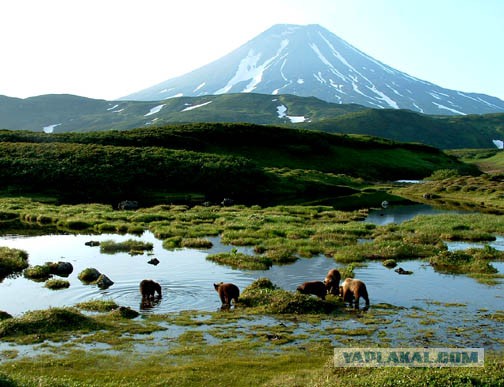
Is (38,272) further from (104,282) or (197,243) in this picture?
(197,243)

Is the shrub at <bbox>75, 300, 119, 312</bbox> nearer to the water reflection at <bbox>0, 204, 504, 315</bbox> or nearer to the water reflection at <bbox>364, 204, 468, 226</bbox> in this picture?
the water reflection at <bbox>0, 204, 504, 315</bbox>

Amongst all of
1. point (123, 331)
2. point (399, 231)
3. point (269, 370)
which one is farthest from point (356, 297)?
point (399, 231)

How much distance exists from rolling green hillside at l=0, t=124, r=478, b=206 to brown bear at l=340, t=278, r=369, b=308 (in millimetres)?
57914

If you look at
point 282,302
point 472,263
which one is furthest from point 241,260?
point 472,263

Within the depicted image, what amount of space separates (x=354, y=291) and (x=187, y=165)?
77.0 m

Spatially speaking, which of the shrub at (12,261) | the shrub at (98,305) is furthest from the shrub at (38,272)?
the shrub at (98,305)

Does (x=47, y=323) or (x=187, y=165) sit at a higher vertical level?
(x=187, y=165)

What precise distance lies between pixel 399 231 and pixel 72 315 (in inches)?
1341

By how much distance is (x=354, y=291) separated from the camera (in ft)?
80.4

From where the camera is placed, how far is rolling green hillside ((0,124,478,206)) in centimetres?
8788

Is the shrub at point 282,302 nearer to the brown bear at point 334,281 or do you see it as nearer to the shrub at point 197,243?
the brown bear at point 334,281

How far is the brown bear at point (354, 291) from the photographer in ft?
79.6

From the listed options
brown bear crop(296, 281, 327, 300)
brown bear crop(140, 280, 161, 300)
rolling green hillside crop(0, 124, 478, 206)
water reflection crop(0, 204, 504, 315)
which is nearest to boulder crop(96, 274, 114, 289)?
water reflection crop(0, 204, 504, 315)

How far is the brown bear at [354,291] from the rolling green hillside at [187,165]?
57914 mm
